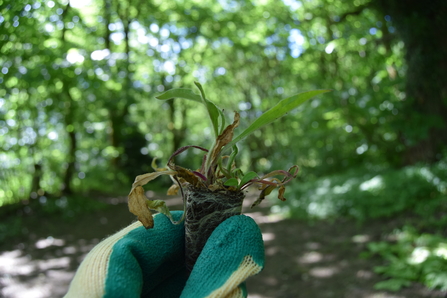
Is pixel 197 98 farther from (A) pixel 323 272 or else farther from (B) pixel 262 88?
(B) pixel 262 88

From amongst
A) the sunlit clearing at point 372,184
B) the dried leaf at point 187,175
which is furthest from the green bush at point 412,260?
the dried leaf at point 187,175

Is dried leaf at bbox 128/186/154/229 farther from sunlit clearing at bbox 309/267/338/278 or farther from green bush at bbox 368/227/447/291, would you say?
sunlit clearing at bbox 309/267/338/278

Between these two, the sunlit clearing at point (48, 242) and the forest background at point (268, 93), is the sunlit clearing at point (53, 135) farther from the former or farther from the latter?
the sunlit clearing at point (48, 242)

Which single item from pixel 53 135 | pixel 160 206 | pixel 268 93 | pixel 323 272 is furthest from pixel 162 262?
pixel 268 93

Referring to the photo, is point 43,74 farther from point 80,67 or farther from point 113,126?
point 113,126

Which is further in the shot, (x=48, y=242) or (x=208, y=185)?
(x=48, y=242)

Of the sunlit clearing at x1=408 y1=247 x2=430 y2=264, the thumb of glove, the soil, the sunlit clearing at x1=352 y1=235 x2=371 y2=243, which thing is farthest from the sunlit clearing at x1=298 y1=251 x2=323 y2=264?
the thumb of glove

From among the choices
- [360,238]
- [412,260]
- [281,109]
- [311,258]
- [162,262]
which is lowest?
[360,238]
